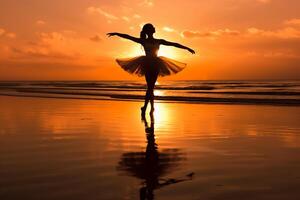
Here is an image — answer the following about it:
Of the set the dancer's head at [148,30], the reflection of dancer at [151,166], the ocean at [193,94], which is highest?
the dancer's head at [148,30]

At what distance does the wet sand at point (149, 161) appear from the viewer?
14.6 feet

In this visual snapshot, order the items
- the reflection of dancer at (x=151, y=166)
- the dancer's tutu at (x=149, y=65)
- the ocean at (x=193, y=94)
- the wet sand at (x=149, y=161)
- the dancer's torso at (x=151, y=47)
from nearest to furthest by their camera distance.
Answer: the wet sand at (x=149, y=161), the reflection of dancer at (x=151, y=166), the dancer's torso at (x=151, y=47), the dancer's tutu at (x=149, y=65), the ocean at (x=193, y=94)

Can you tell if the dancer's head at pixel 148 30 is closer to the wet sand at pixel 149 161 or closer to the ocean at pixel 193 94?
the wet sand at pixel 149 161

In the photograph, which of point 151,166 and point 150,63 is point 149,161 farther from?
point 150,63

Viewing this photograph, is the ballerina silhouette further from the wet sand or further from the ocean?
the ocean

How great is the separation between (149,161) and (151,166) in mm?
369

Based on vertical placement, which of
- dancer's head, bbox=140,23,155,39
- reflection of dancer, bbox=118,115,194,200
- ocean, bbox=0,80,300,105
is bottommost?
reflection of dancer, bbox=118,115,194,200

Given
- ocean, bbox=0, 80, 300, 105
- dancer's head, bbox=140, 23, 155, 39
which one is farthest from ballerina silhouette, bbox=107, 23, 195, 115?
ocean, bbox=0, 80, 300, 105

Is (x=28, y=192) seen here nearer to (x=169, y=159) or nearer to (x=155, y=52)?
(x=169, y=159)

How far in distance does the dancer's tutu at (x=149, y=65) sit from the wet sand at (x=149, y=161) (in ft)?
14.1

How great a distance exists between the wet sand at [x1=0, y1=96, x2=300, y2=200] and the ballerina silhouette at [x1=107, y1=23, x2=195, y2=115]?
387 centimetres

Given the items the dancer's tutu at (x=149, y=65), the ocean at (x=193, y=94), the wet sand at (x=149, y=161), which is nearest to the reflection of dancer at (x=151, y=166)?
the wet sand at (x=149, y=161)

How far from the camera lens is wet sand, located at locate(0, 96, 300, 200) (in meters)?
A: 4.44

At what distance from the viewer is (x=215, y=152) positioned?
6848mm
